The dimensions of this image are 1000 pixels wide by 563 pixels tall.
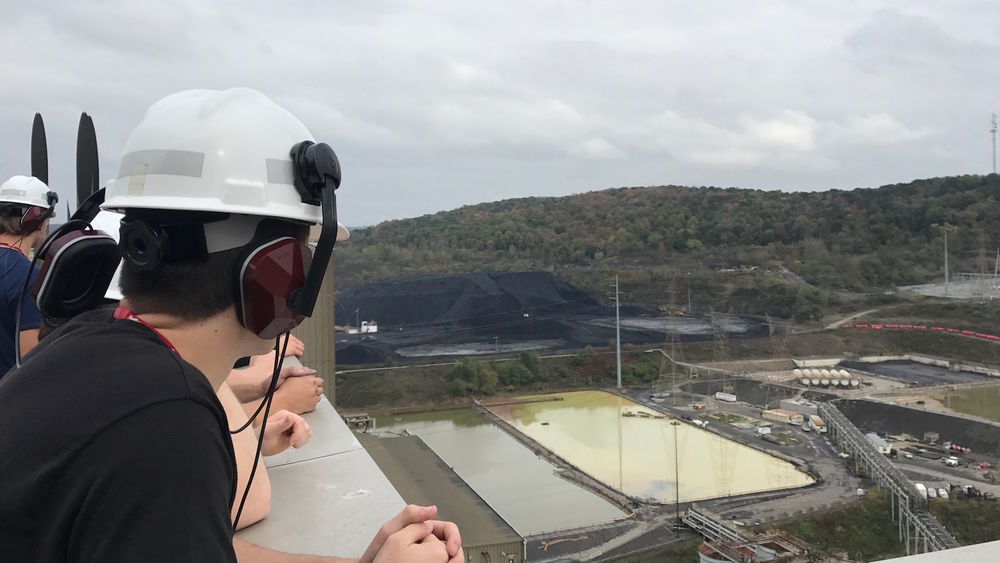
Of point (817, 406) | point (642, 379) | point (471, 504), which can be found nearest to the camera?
point (471, 504)

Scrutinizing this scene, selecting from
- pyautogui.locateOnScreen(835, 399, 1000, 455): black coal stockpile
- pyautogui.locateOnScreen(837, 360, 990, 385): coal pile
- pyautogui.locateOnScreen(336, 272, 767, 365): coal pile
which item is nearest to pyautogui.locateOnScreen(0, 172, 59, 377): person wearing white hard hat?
pyautogui.locateOnScreen(835, 399, 1000, 455): black coal stockpile

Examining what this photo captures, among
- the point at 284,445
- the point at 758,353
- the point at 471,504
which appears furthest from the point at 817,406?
the point at 284,445

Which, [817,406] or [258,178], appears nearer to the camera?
[258,178]

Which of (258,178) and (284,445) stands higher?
(258,178)

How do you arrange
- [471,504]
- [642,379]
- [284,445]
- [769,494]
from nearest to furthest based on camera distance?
[284,445], [471,504], [769,494], [642,379]

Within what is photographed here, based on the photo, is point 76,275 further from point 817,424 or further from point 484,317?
point 484,317

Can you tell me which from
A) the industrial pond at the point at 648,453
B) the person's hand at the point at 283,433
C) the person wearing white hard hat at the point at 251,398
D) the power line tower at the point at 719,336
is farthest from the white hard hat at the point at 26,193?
the power line tower at the point at 719,336

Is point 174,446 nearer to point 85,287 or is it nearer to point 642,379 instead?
point 85,287

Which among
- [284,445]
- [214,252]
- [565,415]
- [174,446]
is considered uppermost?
[214,252]
